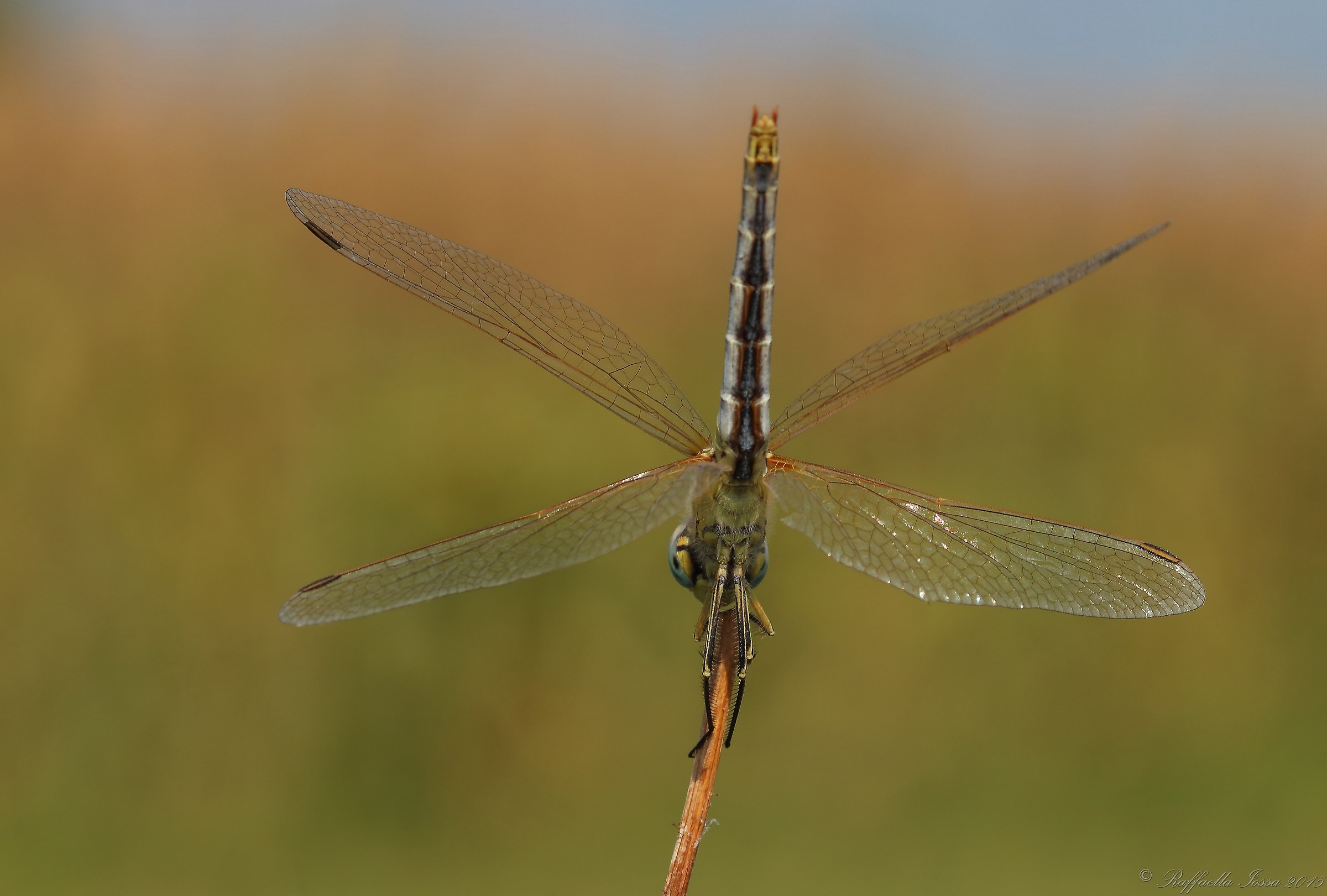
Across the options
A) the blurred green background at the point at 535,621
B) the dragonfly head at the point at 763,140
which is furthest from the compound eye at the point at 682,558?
the blurred green background at the point at 535,621

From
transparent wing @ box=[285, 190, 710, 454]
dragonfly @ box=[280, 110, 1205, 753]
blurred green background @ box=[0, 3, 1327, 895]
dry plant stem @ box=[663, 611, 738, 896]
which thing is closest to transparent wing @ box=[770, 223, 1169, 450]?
dragonfly @ box=[280, 110, 1205, 753]

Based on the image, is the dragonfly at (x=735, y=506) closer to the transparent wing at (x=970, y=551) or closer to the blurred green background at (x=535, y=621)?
the transparent wing at (x=970, y=551)

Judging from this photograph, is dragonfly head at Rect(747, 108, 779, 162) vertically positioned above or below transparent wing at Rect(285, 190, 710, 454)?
above

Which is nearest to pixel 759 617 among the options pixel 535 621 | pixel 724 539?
pixel 724 539

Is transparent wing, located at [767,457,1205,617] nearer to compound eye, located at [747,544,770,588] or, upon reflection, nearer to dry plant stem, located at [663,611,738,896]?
compound eye, located at [747,544,770,588]

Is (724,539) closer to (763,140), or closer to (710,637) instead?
(710,637)
